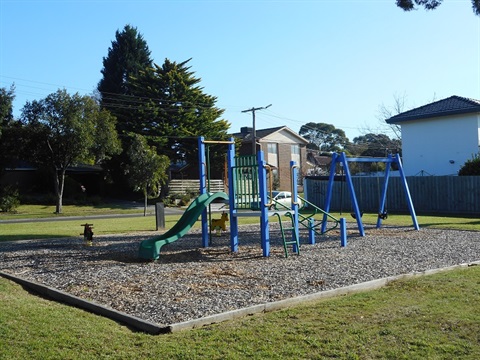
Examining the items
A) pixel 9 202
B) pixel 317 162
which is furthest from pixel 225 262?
pixel 317 162

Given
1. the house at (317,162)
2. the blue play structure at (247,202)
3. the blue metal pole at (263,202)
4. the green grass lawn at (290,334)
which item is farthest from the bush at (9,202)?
the house at (317,162)

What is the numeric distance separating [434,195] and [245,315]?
88.1ft

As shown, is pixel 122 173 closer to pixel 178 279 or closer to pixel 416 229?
pixel 416 229

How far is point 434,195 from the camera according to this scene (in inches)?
1235

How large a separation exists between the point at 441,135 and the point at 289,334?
35.7m

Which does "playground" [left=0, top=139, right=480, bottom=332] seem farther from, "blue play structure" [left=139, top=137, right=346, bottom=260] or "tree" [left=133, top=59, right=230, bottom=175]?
"tree" [left=133, top=59, right=230, bottom=175]

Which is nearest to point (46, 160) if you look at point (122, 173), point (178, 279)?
point (122, 173)

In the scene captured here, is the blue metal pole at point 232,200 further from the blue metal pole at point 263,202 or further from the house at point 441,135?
the house at point 441,135

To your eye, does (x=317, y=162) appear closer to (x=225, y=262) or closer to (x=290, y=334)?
(x=225, y=262)

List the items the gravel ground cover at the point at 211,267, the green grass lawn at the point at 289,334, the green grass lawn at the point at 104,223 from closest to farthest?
the green grass lawn at the point at 289,334 < the gravel ground cover at the point at 211,267 < the green grass lawn at the point at 104,223

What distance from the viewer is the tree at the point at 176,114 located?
51938mm

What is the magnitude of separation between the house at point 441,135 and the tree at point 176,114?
18.3 meters

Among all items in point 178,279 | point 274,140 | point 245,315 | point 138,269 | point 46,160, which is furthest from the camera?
point 274,140

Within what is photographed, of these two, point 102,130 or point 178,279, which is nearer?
point 178,279
